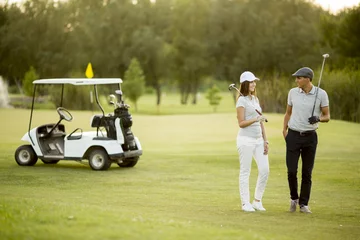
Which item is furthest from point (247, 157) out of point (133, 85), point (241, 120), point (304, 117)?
point (133, 85)

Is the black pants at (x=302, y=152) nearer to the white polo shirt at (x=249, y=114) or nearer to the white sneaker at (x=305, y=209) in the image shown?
the white sneaker at (x=305, y=209)

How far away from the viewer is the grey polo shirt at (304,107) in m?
9.92

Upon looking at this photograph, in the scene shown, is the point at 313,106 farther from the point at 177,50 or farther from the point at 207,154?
the point at 177,50

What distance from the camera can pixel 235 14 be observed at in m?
71.4

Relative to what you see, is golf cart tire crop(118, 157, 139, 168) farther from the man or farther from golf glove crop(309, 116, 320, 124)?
golf glove crop(309, 116, 320, 124)

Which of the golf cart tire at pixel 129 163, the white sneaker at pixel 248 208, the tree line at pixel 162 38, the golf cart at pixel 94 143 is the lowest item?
the golf cart tire at pixel 129 163

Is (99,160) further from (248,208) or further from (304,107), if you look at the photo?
(304,107)

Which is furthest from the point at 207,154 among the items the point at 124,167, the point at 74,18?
the point at 74,18

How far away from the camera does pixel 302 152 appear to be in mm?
10109

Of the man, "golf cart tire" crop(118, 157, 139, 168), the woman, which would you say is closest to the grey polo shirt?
the man

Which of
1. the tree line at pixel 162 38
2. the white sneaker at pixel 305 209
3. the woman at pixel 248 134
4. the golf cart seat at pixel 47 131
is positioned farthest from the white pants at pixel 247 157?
the tree line at pixel 162 38

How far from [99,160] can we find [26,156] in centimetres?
182

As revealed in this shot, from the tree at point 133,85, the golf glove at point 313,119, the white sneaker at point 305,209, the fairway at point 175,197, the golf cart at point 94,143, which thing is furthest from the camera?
the tree at point 133,85

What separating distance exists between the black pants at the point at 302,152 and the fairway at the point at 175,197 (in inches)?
13.6
